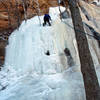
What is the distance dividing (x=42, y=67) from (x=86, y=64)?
11.1ft

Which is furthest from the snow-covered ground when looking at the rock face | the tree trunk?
the rock face

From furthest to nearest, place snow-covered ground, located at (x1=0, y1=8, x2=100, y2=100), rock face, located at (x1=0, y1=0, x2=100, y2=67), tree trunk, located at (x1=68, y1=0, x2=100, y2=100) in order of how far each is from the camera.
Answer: rock face, located at (x1=0, y1=0, x2=100, y2=67) < snow-covered ground, located at (x1=0, y1=8, x2=100, y2=100) < tree trunk, located at (x1=68, y1=0, x2=100, y2=100)

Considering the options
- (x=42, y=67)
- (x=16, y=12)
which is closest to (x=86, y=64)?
(x=42, y=67)

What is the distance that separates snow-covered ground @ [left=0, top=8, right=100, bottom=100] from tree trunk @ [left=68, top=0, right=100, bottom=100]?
37.1 inches

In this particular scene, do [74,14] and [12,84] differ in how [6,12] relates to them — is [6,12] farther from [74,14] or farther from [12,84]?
[74,14]

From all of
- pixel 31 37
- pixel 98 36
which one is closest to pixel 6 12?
pixel 31 37

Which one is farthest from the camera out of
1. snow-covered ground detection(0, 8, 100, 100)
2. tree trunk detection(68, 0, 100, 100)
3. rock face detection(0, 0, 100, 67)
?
rock face detection(0, 0, 100, 67)

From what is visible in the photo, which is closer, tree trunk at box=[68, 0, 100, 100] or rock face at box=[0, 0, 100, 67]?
tree trunk at box=[68, 0, 100, 100]

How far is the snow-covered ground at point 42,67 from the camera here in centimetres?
537

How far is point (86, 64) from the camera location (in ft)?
13.4

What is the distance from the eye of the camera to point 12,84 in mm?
6719

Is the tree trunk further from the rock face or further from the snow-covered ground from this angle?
the rock face

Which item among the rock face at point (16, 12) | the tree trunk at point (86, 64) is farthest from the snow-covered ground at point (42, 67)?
the rock face at point (16, 12)

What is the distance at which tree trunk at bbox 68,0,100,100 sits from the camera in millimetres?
3843
